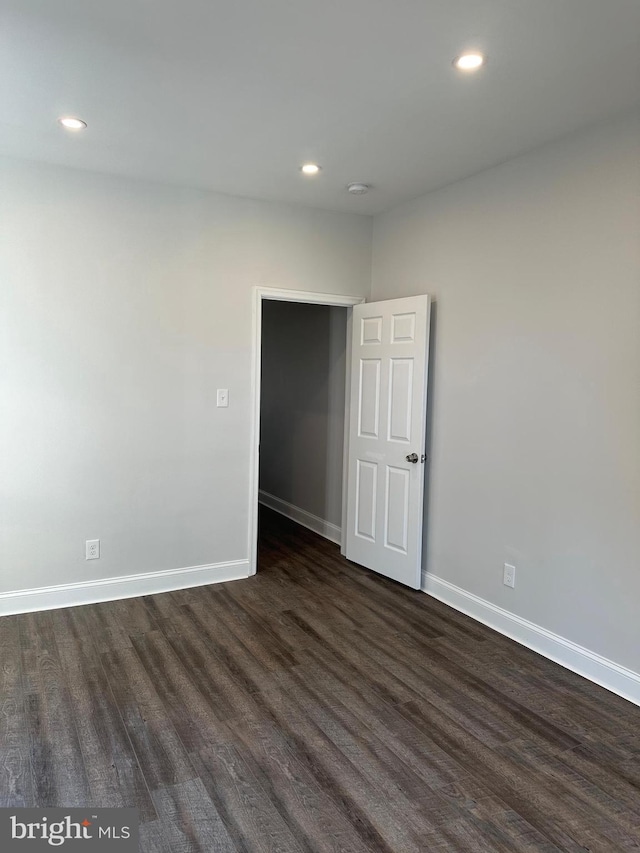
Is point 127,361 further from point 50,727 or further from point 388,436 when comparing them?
point 50,727

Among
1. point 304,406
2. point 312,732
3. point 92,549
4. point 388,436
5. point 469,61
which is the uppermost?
point 469,61

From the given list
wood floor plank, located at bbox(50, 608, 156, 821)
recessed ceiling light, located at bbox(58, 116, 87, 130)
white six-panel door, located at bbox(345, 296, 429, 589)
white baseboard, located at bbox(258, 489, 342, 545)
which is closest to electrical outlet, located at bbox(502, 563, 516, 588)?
white six-panel door, located at bbox(345, 296, 429, 589)

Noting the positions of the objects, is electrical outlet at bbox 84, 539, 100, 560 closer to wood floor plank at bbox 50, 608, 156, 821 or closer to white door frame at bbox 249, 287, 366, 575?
wood floor plank at bbox 50, 608, 156, 821

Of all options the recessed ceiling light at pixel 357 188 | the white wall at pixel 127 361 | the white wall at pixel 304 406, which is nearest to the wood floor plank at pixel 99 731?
the white wall at pixel 127 361

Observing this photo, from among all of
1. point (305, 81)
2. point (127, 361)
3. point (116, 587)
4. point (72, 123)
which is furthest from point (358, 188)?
point (116, 587)

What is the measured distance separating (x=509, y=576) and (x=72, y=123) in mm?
3352

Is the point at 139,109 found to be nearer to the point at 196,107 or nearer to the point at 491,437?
the point at 196,107

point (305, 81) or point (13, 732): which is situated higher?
point (305, 81)

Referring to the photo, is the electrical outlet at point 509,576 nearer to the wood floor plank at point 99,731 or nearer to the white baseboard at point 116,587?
the white baseboard at point 116,587

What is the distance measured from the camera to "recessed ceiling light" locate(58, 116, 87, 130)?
9.56 feet

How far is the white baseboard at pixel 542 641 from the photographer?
2836 mm

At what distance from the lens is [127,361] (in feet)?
12.6

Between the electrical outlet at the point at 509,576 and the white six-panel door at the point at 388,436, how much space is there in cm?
71

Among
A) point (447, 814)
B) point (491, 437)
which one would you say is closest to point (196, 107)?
point (491, 437)
